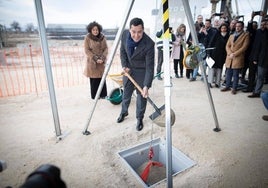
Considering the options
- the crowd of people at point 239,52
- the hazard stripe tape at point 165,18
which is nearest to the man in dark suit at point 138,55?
the hazard stripe tape at point 165,18

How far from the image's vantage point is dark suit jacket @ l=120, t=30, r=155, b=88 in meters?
3.16

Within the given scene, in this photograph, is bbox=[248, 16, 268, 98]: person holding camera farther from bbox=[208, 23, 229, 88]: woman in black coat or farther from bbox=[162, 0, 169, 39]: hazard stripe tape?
bbox=[162, 0, 169, 39]: hazard stripe tape

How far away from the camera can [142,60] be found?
11.0 ft

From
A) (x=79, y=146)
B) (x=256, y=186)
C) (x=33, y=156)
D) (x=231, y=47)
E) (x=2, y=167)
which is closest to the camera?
(x=2, y=167)

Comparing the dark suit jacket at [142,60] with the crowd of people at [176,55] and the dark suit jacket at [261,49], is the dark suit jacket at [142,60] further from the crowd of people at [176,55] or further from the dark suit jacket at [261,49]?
the dark suit jacket at [261,49]

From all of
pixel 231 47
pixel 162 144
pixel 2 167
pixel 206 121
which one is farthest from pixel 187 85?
pixel 2 167

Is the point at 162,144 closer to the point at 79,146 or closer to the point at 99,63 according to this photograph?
the point at 79,146

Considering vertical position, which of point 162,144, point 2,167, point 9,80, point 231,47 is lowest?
point 162,144

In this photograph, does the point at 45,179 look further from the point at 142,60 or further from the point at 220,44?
the point at 220,44

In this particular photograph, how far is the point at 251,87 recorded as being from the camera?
5.90 metres

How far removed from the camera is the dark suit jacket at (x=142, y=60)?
10.4ft

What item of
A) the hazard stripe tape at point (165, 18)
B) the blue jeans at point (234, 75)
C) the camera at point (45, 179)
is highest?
the hazard stripe tape at point (165, 18)

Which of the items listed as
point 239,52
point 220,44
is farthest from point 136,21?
point 220,44

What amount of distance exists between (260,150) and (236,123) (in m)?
0.99
